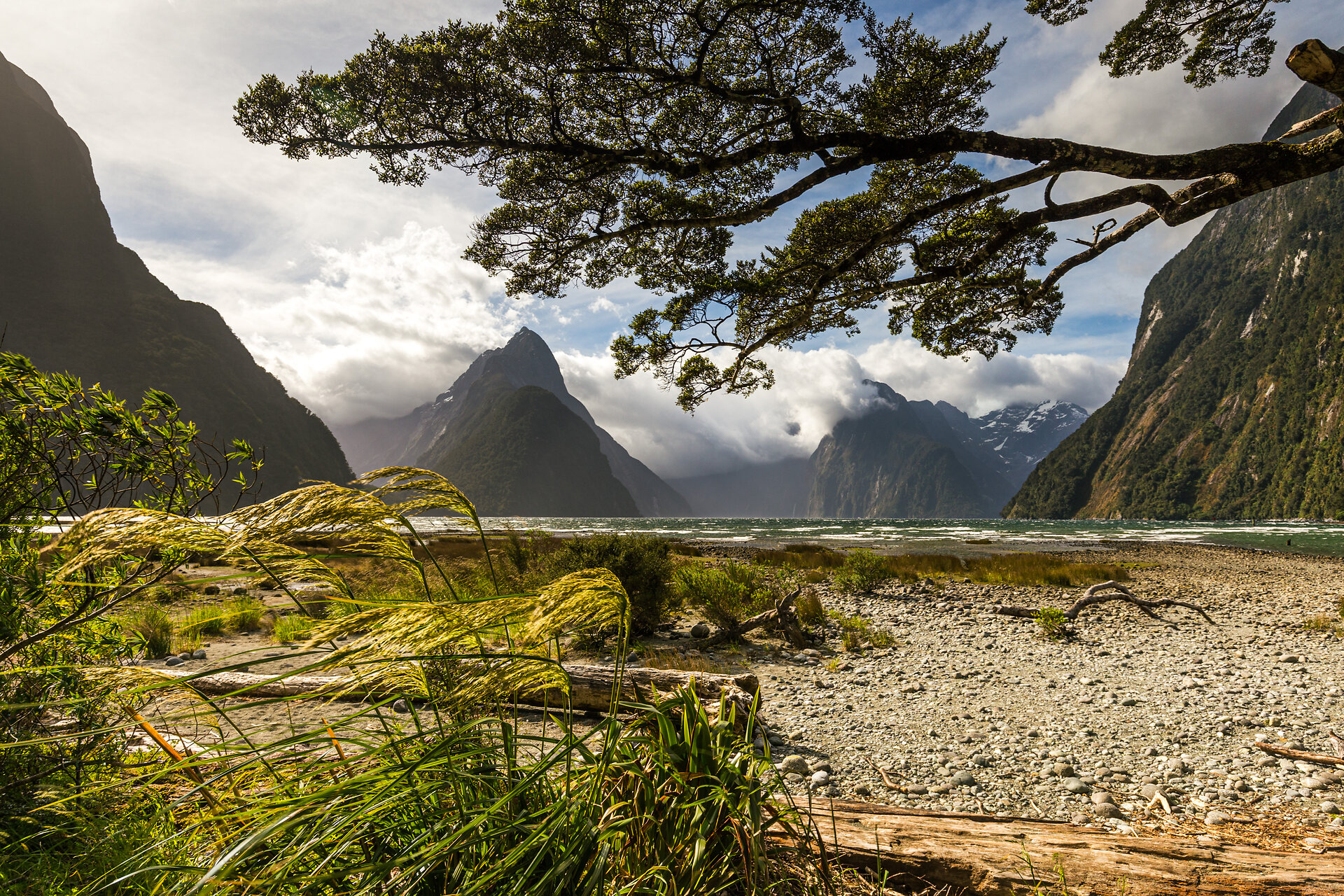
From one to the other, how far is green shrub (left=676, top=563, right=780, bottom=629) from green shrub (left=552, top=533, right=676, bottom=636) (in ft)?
1.55

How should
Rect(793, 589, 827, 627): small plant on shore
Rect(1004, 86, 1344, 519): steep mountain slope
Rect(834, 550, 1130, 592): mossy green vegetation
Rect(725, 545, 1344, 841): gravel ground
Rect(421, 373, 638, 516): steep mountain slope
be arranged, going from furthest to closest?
Rect(421, 373, 638, 516): steep mountain slope, Rect(1004, 86, 1344, 519): steep mountain slope, Rect(834, 550, 1130, 592): mossy green vegetation, Rect(793, 589, 827, 627): small plant on shore, Rect(725, 545, 1344, 841): gravel ground

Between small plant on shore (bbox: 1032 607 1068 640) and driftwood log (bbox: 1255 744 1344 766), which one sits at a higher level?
driftwood log (bbox: 1255 744 1344 766)

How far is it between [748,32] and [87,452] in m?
6.55

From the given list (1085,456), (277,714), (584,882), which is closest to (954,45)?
(584,882)

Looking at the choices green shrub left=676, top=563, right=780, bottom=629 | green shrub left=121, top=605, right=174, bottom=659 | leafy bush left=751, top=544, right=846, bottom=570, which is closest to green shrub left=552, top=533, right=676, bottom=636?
green shrub left=676, top=563, right=780, bottom=629

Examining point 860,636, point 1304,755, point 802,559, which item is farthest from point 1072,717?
point 802,559

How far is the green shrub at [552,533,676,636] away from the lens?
888 cm

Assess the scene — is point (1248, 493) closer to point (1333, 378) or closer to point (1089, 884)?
point (1333, 378)

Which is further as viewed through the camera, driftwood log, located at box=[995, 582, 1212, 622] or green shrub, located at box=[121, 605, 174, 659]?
driftwood log, located at box=[995, 582, 1212, 622]

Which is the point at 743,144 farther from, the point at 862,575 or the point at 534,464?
the point at 534,464

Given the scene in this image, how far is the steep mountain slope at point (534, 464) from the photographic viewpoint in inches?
6147

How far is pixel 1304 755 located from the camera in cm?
416

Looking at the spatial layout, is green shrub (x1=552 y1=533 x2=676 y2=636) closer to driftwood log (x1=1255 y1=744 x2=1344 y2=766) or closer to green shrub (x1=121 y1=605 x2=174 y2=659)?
green shrub (x1=121 y1=605 x2=174 y2=659)

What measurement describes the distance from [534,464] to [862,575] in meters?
159
